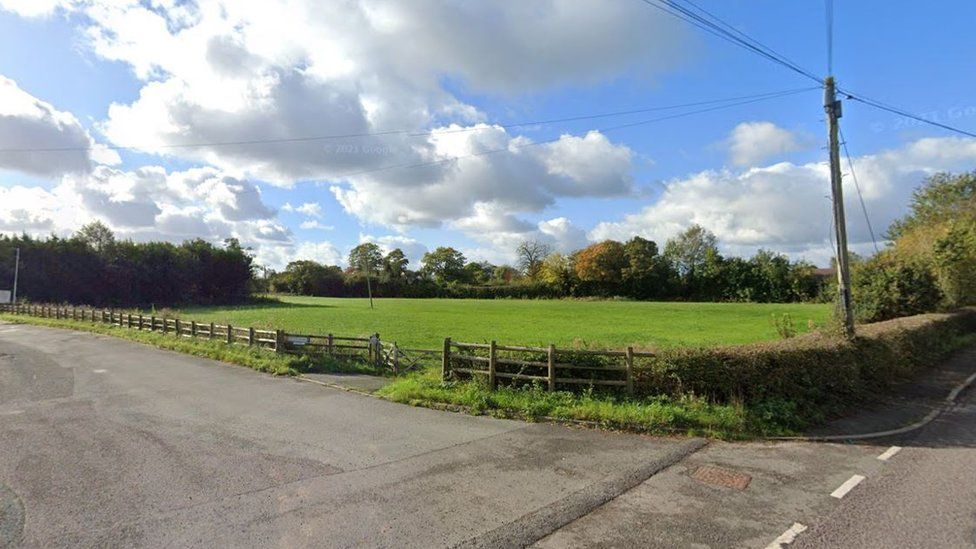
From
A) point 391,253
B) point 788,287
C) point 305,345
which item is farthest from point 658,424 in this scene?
point 391,253

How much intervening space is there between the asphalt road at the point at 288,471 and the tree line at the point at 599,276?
5952 centimetres

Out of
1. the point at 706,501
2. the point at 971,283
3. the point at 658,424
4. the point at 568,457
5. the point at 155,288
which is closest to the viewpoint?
the point at 706,501

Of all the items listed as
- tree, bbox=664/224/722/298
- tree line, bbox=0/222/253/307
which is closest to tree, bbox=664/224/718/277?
tree, bbox=664/224/722/298

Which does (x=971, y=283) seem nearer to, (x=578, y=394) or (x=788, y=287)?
(x=578, y=394)

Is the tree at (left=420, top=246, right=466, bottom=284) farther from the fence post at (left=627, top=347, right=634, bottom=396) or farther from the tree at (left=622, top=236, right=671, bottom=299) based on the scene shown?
the fence post at (left=627, top=347, right=634, bottom=396)

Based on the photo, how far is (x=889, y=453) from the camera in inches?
301

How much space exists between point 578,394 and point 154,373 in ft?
42.3

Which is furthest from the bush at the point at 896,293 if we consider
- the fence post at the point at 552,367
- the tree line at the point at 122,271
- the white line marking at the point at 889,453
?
the tree line at the point at 122,271

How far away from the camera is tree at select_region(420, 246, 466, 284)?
381 feet

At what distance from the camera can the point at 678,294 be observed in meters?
82.2

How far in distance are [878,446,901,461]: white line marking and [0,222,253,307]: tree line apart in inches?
2991

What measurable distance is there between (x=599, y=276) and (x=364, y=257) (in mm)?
58763

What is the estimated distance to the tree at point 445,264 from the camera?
116250mm

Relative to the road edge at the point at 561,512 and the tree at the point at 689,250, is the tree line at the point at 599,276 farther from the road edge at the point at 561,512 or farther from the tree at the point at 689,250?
the road edge at the point at 561,512
